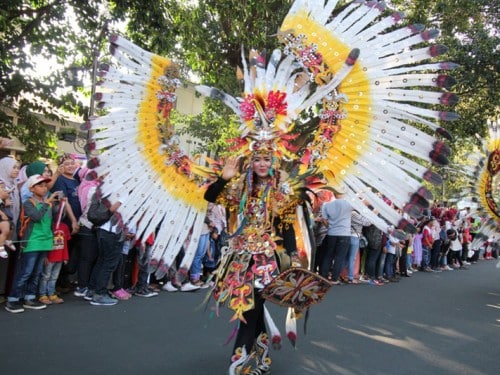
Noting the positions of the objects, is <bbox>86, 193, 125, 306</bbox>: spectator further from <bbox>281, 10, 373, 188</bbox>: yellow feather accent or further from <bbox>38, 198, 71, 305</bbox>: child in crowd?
<bbox>281, 10, 373, 188</bbox>: yellow feather accent

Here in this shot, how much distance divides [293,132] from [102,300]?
3.28 meters

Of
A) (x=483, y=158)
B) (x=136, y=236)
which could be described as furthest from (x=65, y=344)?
(x=483, y=158)

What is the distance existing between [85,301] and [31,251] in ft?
2.99

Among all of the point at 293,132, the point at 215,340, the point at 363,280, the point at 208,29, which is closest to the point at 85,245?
the point at 215,340

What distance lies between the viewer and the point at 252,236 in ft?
10.3

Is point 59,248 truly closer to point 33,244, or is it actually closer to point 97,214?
point 33,244

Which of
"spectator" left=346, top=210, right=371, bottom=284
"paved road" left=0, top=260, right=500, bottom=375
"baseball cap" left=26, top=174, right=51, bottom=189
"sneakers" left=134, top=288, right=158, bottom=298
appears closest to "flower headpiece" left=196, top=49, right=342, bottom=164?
"paved road" left=0, top=260, right=500, bottom=375

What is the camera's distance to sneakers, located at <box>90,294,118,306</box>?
535cm

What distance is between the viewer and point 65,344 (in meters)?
3.88

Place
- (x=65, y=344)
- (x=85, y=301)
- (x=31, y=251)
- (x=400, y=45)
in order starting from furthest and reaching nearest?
(x=85, y=301)
(x=31, y=251)
(x=65, y=344)
(x=400, y=45)

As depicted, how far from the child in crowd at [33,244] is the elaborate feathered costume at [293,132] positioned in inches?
92.2

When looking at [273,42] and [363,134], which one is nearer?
[363,134]

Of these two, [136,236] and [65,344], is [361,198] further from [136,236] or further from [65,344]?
[65,344]

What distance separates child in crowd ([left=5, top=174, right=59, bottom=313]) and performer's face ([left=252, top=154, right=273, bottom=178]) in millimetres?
2981
